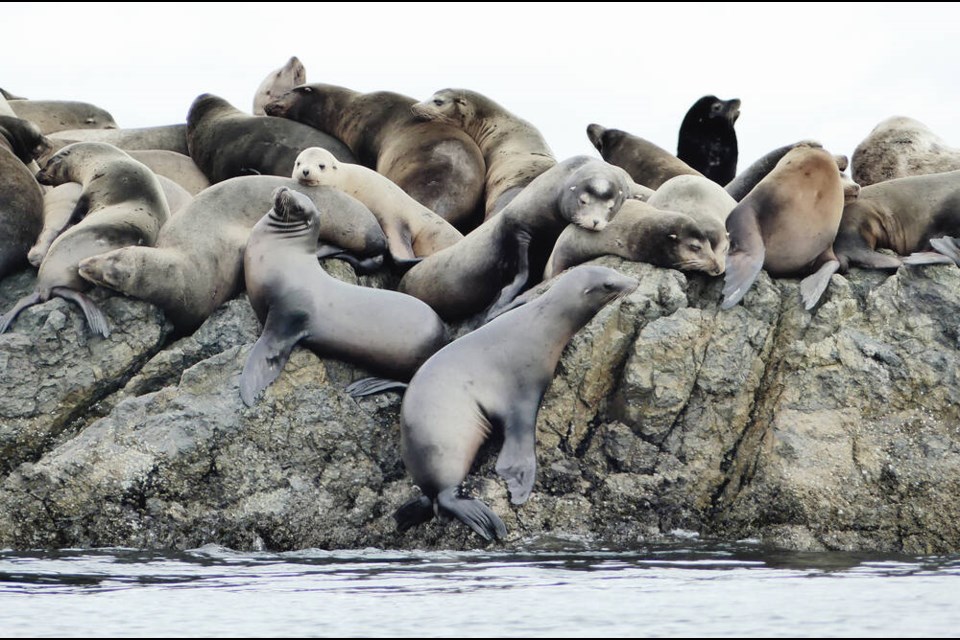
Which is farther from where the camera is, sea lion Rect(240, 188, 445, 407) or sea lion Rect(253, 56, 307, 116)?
sea lion Rect(253, 56, 307, 116)

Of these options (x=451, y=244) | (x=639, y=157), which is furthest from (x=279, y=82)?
(x=451, y=244)

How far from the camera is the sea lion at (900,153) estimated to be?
11.6m

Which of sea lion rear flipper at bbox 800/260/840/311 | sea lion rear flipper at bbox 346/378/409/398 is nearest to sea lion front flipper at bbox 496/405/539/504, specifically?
sea lion rear flipper at bbox 346/378/409/398

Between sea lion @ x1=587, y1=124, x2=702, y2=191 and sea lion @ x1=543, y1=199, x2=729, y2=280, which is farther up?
sea lion @ x1=543, y1=199, x2=729, y2=280

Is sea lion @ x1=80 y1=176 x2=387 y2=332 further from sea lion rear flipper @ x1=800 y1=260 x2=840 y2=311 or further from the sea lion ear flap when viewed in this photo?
the sea lion ear flap

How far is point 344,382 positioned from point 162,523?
4.14 ft

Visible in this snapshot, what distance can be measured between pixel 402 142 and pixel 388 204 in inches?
88.4

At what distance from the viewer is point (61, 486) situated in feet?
25.4

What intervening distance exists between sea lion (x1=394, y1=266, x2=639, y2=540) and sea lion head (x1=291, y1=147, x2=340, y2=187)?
223cm

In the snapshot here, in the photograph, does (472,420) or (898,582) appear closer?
(898,582)

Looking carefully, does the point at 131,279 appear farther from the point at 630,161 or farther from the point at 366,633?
the point at 630,161

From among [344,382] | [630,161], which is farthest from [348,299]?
[630,161]

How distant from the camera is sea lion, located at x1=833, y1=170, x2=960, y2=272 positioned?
367 inches

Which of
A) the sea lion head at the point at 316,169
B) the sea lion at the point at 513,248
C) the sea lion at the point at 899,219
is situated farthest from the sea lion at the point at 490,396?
the sea lion head at the point at 316,169
